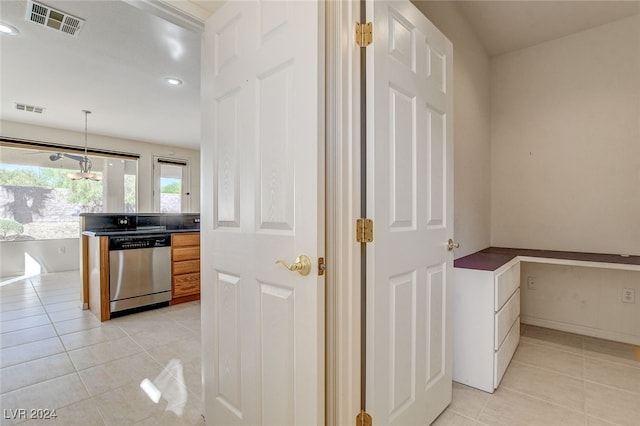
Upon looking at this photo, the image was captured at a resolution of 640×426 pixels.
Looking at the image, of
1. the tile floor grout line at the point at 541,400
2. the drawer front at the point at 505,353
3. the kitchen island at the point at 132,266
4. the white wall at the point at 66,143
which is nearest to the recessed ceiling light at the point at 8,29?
the kitchen island at the point at 132,266

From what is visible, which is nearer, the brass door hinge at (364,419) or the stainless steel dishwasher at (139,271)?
the brass door hinge at (364,419)

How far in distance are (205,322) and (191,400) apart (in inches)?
27.2

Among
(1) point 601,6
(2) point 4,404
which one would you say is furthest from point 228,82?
(1) point 601,6

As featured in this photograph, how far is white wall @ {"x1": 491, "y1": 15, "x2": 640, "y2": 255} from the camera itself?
2535mm

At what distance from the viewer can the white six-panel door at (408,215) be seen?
120 centimetres

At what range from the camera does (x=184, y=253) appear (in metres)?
3.81

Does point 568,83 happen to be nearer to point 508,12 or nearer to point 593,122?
point 593,122

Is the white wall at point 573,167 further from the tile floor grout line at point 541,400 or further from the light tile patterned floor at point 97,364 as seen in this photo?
the light tile patterned floor at point 97,364

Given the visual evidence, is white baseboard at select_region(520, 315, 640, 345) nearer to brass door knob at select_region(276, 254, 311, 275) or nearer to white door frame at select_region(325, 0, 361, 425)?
white door frame at select_region(325, 0, 361, 425)

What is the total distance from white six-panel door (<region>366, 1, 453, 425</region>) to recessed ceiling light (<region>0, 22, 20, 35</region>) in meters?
3.15

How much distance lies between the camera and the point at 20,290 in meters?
4.30

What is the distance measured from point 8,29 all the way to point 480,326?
4.34 meters

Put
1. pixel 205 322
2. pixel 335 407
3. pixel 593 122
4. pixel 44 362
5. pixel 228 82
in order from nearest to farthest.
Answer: pixel 335 407 → pixel 228 82 → pixel 205 322 → pixel 44 362 → pixel 593 122

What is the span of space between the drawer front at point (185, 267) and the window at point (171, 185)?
3701mm
